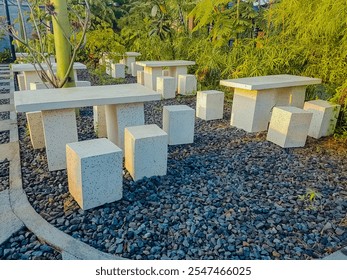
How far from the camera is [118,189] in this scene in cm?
230

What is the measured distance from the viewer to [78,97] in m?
2.83

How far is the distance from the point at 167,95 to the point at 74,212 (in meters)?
4.28

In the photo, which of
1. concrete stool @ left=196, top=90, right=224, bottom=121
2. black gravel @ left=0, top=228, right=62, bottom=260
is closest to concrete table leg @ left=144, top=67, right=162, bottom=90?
concrete stool @ left=196, top=90, right=224, bottom=121

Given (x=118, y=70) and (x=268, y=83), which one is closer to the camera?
(x=268, y=83)

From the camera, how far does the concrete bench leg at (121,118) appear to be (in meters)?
3.07

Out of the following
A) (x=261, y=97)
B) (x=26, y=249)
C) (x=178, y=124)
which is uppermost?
(x=261, y=97)

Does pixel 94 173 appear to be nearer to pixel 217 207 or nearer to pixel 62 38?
pixel 217 207

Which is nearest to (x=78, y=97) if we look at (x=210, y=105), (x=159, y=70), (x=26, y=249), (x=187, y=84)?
(x=26, y=249)

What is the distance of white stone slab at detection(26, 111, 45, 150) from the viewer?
3.24 meters

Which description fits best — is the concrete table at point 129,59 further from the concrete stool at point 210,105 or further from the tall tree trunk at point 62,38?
the tall tree trunk at point 62,38

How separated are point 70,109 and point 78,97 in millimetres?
144

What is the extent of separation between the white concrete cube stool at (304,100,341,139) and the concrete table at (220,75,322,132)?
0.41 metres

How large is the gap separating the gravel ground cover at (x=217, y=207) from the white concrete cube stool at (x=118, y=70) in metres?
5.33
